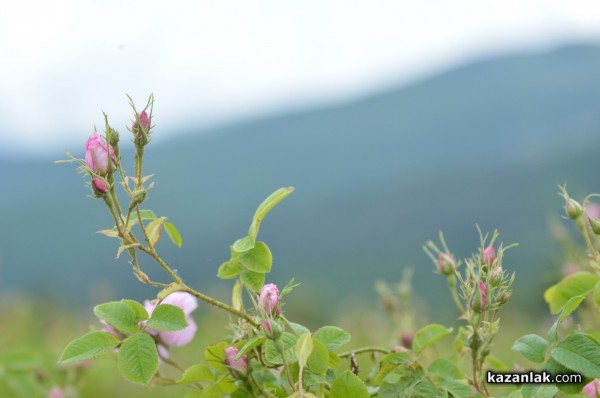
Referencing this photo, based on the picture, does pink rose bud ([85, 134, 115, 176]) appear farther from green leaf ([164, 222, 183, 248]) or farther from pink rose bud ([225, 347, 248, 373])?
pink rose bud ([225, 347, 248, 373])

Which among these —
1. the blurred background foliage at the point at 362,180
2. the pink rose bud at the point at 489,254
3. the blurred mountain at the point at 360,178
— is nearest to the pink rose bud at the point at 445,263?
the pink rose bud at the point at 489,254

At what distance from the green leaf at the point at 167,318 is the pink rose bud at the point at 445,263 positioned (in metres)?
0.49

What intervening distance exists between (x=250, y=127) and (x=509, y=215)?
A: 90906 mm

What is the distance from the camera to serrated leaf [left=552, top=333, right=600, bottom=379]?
82cm

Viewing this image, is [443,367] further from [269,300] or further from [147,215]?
[147,215]

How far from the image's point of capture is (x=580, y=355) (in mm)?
834

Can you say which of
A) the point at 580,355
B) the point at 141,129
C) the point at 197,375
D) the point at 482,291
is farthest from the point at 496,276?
the point at 141,129

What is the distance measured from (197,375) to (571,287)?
64 cm

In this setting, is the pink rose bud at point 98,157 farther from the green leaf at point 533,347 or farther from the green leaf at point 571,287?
the green leaf at point 571,287

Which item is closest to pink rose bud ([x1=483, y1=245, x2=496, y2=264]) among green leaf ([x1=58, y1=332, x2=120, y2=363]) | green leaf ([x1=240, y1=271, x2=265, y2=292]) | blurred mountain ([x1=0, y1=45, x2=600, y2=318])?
green leaf ([x1=240, y1=271, x2=265, y2=292])

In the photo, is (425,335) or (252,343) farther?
(425,335)

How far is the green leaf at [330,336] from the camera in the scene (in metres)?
0.97

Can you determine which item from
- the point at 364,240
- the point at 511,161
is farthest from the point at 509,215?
the point at 511,161

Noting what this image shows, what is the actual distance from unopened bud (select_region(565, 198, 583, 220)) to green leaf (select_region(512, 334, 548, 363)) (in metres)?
0.26
